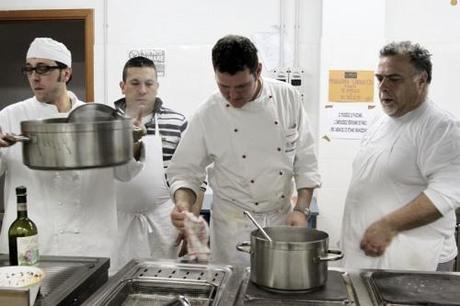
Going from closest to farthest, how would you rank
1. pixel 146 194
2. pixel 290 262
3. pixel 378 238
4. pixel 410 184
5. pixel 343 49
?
pixel 290 262 < pixel 378 238 < pixel 410 184 < pixel 146 194 < pixel 343 49

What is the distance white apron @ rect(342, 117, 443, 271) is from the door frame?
2196mm

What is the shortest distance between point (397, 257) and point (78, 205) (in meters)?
1.20

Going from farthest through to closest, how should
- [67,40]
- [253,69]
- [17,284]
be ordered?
[67,40], [253,69], [17,284]

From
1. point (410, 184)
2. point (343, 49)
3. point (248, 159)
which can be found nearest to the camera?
point (410, 184)

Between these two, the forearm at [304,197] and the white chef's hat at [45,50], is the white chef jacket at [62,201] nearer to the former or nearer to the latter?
the white chef's hat at [45,50]

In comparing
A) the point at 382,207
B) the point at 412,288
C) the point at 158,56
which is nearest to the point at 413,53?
the point at 382,207

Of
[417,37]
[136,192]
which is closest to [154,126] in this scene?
[136,192]

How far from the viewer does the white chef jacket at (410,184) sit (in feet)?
5.25

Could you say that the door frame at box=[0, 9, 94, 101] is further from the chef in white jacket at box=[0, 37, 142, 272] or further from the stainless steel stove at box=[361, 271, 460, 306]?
the stainless steel stove at box=[361, 271, 460, 306]

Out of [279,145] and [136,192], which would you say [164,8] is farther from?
[279,145]

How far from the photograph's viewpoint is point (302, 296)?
1.11 meters

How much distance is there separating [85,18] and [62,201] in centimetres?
199

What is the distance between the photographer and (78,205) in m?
1.85

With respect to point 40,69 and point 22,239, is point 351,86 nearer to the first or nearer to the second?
point 40,69
